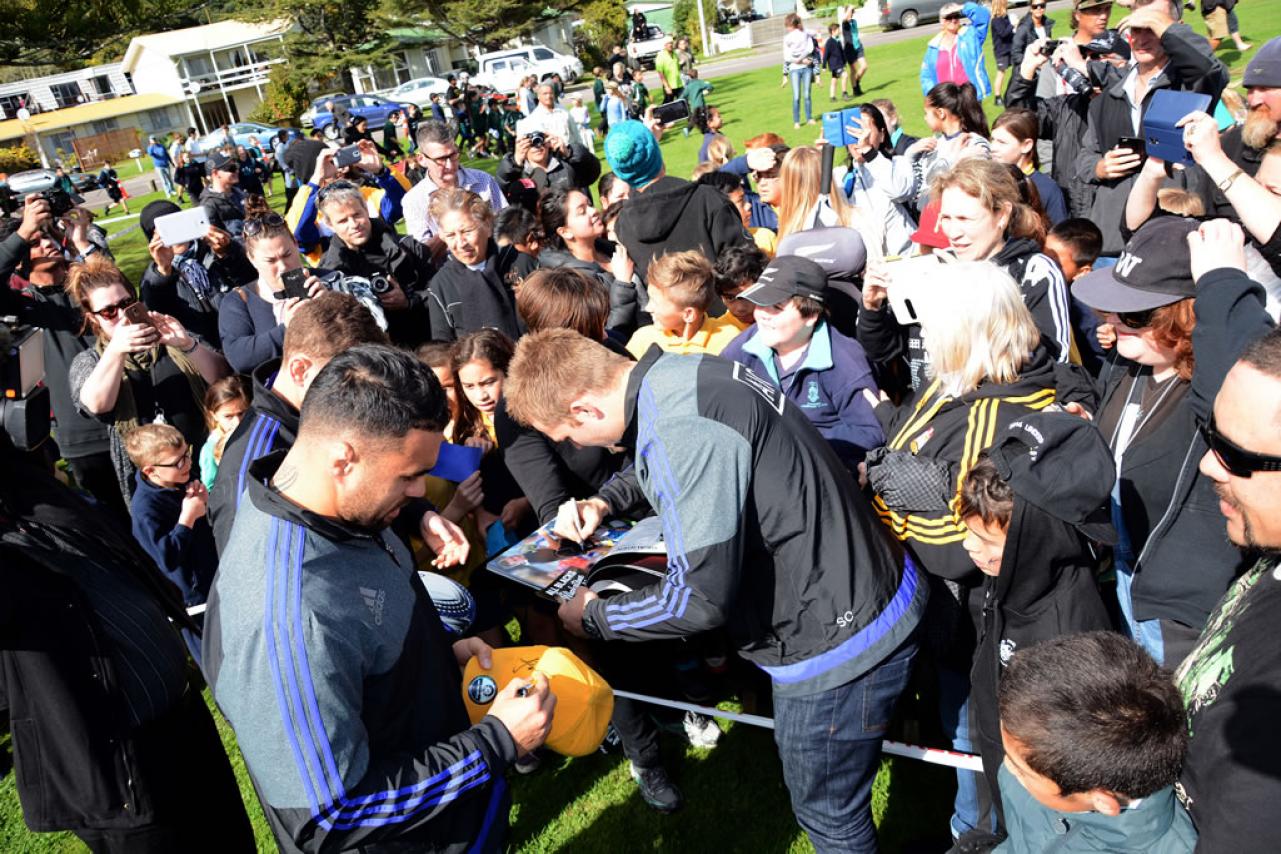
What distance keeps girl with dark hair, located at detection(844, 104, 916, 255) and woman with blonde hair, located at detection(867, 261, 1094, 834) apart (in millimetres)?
2516

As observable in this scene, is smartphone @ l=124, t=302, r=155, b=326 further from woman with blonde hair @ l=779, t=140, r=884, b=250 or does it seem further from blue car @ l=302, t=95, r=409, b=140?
blue car @ l=302, t=95, r=409, b=140

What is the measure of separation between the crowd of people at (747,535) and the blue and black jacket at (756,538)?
12 millimetres

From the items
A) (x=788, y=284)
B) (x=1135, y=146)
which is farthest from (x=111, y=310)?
(x=1135, y=146)

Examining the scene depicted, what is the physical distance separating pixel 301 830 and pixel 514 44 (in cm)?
6062

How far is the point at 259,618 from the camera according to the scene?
6.32ft

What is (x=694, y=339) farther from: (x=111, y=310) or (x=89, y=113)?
(x=89, y=113)

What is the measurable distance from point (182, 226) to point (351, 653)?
209 inches

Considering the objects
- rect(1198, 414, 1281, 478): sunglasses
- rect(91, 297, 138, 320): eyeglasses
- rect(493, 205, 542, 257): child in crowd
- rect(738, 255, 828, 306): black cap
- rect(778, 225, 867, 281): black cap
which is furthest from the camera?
rect(493, 205, 542, 257): child in crowd

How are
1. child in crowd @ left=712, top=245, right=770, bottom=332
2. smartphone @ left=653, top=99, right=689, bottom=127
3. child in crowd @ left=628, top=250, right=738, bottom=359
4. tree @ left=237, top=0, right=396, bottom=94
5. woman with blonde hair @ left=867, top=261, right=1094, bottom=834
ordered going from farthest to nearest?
tree @ left=237, top=0, right=396, bottom=94 < smartphone @ left=653, top=99, right=689, bottom=127 < child in crowd @ left=712, top=245, right=770, bottom=332 < child in crowd @ left=628, top=250, right=738, bottom=359 < woman with blonde hair @ left=867, top=261, right=1094, bottom=834

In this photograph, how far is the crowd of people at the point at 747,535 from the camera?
1946 millimetres

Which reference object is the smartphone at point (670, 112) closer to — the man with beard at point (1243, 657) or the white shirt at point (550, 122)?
the white shirt at point (550, 122)

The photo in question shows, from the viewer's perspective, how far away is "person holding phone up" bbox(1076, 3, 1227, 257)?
17.9ft

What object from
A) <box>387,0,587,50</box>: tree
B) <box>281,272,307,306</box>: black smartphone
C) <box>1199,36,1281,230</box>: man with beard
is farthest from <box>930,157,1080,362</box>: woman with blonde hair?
<box>387,0,587,50</box>: tree

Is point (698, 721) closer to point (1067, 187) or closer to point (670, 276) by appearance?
point (670, 276)
